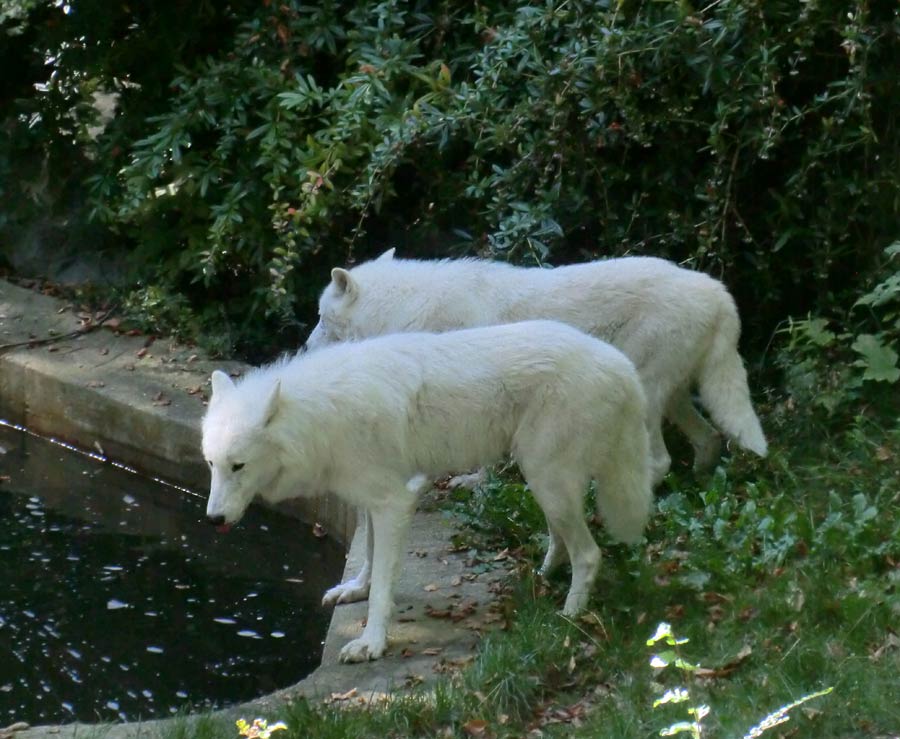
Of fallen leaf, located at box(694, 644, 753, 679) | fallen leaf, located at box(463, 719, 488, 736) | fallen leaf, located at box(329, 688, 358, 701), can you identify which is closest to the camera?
fallen leaf, located at box(463, 719, 488, 736)

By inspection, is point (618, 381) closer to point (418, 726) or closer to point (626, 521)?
point (626, 521)

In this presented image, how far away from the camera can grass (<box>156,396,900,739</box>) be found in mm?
4793

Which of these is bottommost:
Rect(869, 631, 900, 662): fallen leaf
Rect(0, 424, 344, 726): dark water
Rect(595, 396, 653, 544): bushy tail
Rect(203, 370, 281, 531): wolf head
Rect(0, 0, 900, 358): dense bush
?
Rect(0, 424, 344, 726): dark water

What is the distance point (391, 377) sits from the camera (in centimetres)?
586

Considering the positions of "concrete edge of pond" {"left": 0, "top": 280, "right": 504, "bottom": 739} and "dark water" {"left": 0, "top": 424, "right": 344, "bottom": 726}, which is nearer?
"concrete edge of pond" {"left": 0, "top": 280, "right": 504, "bottom": 739}

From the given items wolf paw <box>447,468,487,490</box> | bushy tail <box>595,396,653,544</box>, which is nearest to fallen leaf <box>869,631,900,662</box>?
bushy tail <box>595,396,653,544</box>

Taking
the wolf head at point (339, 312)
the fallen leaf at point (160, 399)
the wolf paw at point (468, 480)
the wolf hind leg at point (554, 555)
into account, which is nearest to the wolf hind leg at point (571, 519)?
the wolf hind leg at point (554, 555)

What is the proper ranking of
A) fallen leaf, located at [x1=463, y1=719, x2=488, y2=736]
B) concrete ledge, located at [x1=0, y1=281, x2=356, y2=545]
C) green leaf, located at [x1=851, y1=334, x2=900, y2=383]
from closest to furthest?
1. fallen leaf, located at [x1=463, y1=719, x2=488, y2=736]
2. green leaf, located at [x1=851, y1=334, x2=900, y2=383]
3. concrete ledge, located at [x1=0, y1=281, x2=356, y2=545]

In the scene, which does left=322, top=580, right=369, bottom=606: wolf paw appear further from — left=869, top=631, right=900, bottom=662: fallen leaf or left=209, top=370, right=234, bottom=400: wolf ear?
left=869, top=631, right=900, bottom=662: fallen leaf

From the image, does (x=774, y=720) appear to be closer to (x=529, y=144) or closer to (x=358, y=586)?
(x=358, y=586)

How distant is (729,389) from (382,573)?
87.3 inches

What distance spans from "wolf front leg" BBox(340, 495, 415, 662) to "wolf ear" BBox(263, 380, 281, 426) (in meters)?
0.60

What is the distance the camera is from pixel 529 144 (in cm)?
790

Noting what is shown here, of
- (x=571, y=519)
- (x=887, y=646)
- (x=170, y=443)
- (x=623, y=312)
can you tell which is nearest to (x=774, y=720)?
(x=887, y=646)
